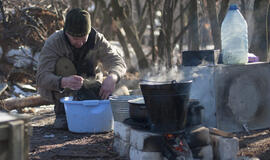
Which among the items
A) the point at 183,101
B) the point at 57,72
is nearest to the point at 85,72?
the point at 57,72

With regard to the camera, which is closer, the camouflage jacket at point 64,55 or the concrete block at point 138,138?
the concrete block at point 138,138

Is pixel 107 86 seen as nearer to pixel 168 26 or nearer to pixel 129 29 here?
pixel 168 26

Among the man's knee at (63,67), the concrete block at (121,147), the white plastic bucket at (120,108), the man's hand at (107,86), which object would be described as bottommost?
the concrete block at (121,147)

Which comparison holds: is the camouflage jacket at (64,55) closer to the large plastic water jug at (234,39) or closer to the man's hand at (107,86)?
the man's hand at (107,86)

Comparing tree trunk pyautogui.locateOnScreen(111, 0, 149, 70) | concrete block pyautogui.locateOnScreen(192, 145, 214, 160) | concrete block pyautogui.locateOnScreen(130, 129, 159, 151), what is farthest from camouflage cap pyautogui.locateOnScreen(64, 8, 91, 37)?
tree trunk pyautogui.locateOnScreen(111, 0, 149, 70)

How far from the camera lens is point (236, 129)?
15.0 feet

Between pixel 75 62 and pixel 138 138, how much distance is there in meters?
2.20

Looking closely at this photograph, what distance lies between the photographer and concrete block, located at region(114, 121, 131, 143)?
3.80 metres

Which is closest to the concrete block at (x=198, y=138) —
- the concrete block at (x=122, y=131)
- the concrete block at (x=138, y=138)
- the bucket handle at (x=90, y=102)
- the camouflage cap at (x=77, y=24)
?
the concrete block at (x=138, y=138)

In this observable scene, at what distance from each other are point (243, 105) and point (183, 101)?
1.53m

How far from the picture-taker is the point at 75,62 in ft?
17.8

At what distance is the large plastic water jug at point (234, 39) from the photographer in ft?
15.0

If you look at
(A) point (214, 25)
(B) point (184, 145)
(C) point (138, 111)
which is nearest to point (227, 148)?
(B) point (184, 145)

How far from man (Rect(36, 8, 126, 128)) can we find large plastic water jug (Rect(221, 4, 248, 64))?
56.5 inches
